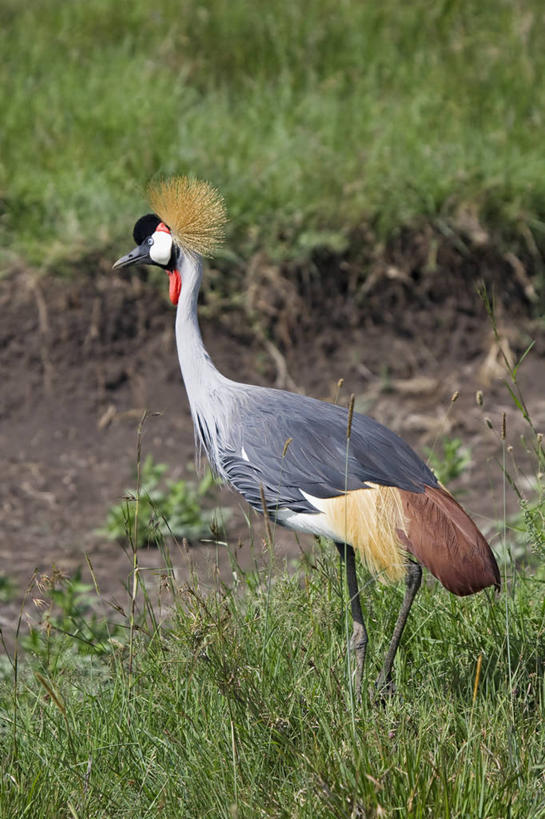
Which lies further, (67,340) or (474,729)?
(67,340)

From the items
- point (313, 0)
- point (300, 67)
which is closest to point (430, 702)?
point (300, 67)

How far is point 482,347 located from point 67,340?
1.97 meters

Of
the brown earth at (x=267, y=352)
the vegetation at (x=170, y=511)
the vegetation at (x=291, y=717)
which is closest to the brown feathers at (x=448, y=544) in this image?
the vegetation at (x=291, y=717)

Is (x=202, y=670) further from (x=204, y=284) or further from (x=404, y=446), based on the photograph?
(x=204, y=284)

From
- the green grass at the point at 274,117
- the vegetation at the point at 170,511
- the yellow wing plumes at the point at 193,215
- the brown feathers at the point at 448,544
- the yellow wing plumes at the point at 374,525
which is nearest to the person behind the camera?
the brown feathers at the point at 448,544

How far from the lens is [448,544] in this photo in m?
2.57

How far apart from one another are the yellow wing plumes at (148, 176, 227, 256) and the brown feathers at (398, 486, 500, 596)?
3.09 feet

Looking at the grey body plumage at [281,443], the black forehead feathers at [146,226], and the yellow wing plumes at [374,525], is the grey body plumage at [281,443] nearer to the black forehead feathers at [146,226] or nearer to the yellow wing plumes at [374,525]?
the yellow wing plumes at [374,525]

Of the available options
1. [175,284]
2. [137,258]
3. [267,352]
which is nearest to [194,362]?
[175,284]

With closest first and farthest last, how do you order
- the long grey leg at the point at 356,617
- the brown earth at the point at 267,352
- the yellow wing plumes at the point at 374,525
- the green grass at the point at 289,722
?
the green grass at the point at 289,722 → the yellow wing plumes at the point at 374,525 → the long grey leg at the point at 356,617 → the brown earth at the point at 267,352

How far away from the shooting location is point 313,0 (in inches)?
266

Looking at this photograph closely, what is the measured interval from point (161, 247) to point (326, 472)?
0.86 meters

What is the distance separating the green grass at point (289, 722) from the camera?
223 cm

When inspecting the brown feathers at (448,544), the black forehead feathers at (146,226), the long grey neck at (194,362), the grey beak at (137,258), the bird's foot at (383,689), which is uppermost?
the black forehead feathers at (146,226)
